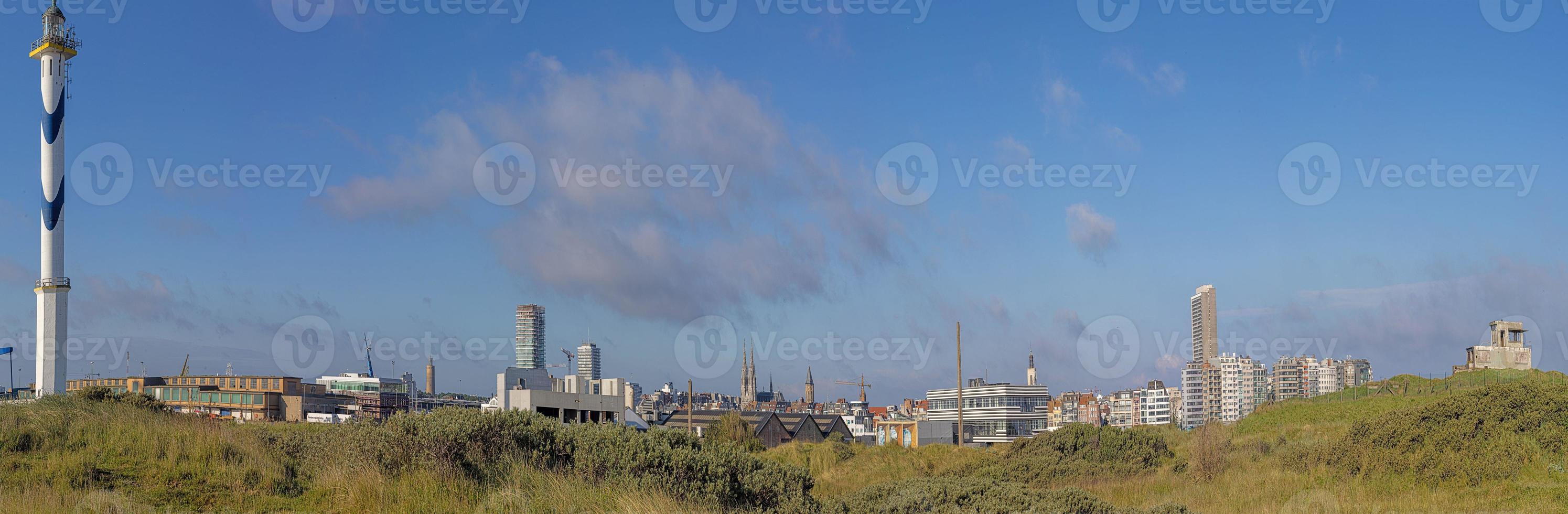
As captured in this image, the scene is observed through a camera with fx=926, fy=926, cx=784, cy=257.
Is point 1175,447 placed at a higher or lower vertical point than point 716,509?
lower

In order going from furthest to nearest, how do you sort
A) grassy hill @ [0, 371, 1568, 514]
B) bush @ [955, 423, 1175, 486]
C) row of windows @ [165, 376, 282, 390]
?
row of windows @ [165, 376, 282, 390] < bush @ [955, 423, 1175, 486] < grassy hill @ [0, 371, 1568, 514]

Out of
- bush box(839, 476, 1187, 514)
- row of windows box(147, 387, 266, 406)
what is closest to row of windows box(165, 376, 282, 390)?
row of windows box(147, 387, 266, 406)

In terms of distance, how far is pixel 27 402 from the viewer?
43.3ft

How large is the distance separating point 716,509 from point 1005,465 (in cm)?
1715

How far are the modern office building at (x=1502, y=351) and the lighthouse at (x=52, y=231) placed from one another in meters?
69.7

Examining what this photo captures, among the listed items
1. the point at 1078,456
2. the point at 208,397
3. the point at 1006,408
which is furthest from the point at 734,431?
the point at 1006,408

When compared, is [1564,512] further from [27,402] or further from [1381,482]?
[27,402]

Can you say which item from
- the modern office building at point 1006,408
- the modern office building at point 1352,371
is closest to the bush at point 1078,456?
the modern office building at point 1006,408

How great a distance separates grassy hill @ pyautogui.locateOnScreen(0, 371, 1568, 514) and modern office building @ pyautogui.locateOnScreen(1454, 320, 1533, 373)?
2993 cm

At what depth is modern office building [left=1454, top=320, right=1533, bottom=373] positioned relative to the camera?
41.4 metres

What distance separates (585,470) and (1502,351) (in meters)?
46.5

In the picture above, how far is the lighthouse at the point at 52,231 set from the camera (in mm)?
49781

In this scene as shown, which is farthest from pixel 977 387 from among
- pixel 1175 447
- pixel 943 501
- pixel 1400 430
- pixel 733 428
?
pixel 943 501

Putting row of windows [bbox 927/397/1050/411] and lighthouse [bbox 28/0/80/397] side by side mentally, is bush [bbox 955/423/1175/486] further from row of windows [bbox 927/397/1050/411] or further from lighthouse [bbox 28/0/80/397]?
row of windows [bbox 927/397/1050/411]
